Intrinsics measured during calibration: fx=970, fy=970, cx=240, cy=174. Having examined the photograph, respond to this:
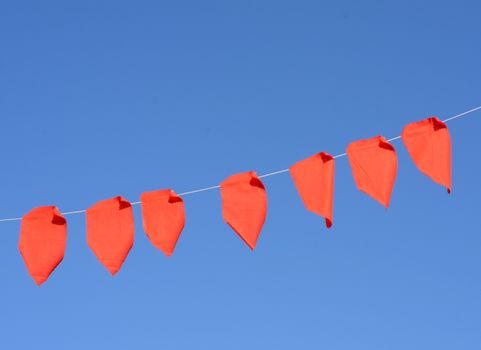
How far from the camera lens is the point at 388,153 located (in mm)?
6570

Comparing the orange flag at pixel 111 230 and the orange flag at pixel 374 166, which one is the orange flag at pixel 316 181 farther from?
the orange flag at pixel 111 230

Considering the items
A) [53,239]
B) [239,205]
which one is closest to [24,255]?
[53,239]

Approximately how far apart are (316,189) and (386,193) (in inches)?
19.1

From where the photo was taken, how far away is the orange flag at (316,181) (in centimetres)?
653

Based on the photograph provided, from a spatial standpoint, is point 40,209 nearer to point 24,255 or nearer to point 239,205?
point 24,255

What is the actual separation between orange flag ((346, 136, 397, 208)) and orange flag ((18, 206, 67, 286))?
7.28 feet

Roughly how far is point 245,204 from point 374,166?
94 cm

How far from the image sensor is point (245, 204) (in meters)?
6.78

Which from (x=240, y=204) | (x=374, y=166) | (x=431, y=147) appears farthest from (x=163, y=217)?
(x=431, y=147)

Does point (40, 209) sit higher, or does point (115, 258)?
point (40, 209)

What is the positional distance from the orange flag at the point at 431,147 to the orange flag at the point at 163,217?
67.4 inches

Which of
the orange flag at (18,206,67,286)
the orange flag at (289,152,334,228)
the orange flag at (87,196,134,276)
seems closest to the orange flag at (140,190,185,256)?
the orange flag at (87,196,134,276)

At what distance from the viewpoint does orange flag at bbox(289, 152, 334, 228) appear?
653 cm

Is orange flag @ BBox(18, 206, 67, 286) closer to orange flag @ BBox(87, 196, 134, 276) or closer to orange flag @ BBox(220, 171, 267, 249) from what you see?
orange flag @ BBox(87, 196, 134, 276)
